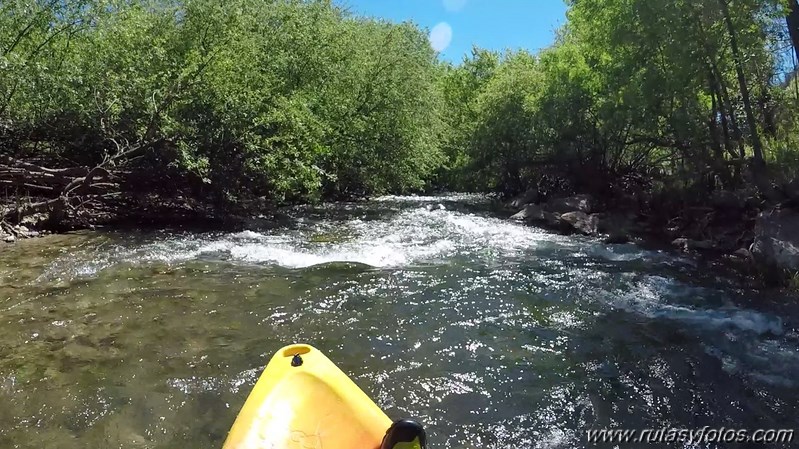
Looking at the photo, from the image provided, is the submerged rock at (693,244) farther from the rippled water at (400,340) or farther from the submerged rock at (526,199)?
the submerged rock at (526,199)

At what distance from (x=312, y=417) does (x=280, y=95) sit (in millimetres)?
14983

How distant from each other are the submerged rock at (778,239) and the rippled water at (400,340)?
3.43ft

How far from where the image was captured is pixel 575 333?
7.40 metres

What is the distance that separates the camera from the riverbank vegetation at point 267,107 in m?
13.4

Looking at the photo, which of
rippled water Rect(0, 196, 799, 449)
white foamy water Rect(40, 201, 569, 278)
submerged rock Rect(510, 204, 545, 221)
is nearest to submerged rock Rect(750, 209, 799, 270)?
rippled water Rect(0, 196, 799, 449)

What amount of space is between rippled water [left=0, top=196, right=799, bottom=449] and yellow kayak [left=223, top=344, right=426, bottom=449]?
108cm

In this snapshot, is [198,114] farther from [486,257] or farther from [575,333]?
[575,333]

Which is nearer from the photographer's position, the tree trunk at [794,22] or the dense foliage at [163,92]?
the tree trunk at [794,22]

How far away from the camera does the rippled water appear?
5.02m

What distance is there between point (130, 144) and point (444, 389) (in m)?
13.1

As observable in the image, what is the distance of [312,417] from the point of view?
3.68 meters

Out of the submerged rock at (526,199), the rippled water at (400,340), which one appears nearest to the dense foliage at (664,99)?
the submerged rock at (526,199)

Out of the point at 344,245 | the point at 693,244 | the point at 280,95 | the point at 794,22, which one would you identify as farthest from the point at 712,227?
the point at 280,95

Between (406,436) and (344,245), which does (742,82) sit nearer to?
(344,245)
